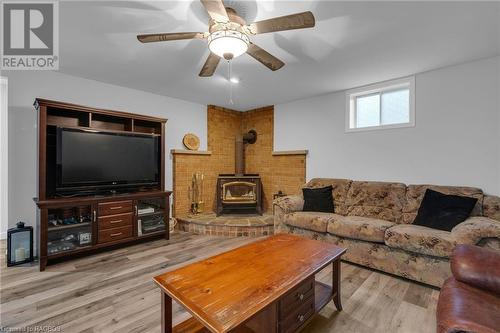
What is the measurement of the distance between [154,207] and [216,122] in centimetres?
217

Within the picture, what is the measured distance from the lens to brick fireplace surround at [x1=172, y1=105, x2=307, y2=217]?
4.30m

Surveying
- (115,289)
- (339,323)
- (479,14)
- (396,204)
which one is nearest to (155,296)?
(115,289)

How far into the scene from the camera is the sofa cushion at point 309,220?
3.01 m

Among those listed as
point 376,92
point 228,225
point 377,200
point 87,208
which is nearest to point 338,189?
point 377,200

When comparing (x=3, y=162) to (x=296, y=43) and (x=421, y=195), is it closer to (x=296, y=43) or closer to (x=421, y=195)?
(x=296, y=43)

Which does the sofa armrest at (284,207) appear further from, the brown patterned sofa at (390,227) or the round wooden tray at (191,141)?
the round wooden tray at (191,141)

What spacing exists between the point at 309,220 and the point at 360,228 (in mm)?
647

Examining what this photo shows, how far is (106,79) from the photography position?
10.9 ft

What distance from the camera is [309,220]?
3121 mm

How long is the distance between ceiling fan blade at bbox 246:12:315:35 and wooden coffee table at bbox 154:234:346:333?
1620 millimetres

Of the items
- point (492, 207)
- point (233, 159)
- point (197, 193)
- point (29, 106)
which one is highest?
point (29, 106)

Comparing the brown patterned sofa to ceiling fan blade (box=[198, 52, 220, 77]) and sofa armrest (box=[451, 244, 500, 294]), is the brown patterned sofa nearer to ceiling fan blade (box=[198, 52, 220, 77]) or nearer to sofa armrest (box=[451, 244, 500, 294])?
sofa armrest (box=[451, 244, 500, 294])

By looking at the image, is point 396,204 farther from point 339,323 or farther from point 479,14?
point 479,14

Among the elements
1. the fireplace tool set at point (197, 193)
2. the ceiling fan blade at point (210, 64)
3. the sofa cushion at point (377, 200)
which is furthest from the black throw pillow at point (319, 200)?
Answer: the ceiling fan blade at point (210, 64)
